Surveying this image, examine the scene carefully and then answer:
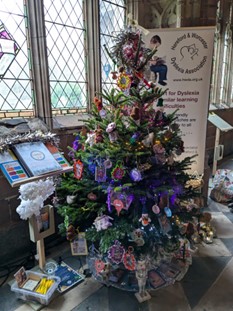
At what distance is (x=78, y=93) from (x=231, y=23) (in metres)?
4.34

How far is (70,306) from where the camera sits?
167 cm

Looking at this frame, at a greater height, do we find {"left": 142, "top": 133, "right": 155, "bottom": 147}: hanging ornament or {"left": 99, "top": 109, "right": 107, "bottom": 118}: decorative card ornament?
{"left": 99, "top": 109, "right": 107, "bottom": 118}: decorative card ornament

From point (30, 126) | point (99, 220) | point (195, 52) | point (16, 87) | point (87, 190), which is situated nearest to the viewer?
point (99, 220)

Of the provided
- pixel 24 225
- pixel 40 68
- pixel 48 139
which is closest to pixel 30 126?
pixel 48 139

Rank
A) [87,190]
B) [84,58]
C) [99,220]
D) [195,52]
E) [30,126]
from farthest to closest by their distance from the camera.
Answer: [84,58]
[195,52]
[30,126]
[87,190]
[99,220]

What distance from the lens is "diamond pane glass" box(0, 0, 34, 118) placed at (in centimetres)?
202

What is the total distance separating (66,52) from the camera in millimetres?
2510

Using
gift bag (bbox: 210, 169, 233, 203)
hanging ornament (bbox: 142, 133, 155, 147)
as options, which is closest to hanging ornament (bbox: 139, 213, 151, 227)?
hanging ornament (bbox: 142, 133, 155, 147)

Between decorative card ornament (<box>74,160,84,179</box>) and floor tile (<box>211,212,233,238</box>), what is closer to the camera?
decorative card ornament (<box>74,160,84,179</box>)

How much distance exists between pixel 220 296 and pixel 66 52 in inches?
101

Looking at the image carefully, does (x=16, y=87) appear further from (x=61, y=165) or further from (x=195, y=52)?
(x=195, y=52)

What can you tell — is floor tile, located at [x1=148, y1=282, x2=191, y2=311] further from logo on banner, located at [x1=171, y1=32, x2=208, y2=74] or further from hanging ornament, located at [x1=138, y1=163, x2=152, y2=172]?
logo on banner, located at [x1=171, y1=32, x2=208, y2=74]

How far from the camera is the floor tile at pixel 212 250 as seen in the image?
222cm

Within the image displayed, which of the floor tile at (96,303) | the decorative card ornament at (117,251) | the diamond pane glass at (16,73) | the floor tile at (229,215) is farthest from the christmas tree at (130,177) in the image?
the floor tile at (229,215)
